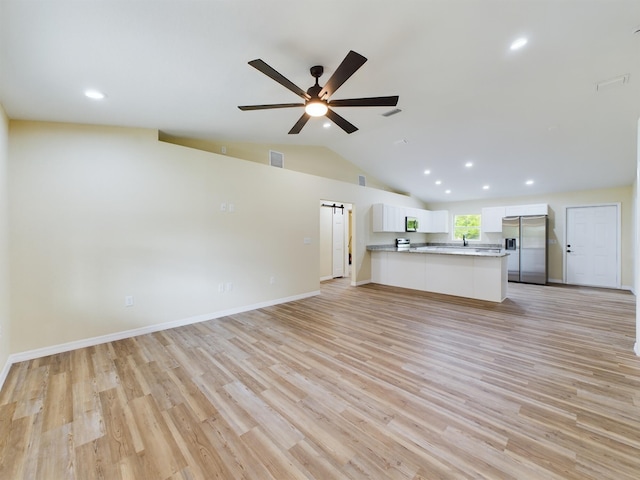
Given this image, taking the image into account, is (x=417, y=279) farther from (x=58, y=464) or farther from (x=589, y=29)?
(x=58, y=464)

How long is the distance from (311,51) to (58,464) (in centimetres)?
344

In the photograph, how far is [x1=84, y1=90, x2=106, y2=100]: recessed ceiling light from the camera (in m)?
2.47

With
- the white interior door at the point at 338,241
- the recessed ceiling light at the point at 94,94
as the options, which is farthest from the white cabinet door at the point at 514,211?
the recessed ceiling light at the point at 94,94

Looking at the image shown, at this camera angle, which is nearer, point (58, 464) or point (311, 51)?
point (58, 464)

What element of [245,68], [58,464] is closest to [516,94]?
[245,68]

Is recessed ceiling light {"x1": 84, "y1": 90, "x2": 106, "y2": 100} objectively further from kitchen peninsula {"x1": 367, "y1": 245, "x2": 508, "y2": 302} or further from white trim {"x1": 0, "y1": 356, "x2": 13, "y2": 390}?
kitchen peninsula {"x1": 367, "y1": 245, "x2": 508, "y2": 302}

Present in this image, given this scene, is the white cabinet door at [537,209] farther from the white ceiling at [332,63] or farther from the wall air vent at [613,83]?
the wall air vent at [613,83]

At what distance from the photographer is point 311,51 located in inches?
91.1

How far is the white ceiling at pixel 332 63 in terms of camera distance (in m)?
1.81

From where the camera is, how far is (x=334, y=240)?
7.70m

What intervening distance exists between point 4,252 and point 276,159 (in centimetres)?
387

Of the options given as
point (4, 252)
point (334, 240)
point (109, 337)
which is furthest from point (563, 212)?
point (4, 252)

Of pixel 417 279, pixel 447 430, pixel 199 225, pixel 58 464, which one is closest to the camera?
pixel 58 464

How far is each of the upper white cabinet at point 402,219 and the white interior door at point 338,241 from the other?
1.17 meters
